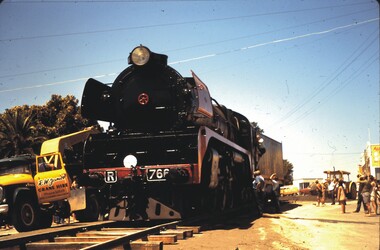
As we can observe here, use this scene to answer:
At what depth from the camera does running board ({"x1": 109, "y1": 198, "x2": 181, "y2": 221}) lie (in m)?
8.55

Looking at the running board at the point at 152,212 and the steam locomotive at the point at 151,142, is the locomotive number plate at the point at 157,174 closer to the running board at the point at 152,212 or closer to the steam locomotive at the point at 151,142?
the steam locomotive at the point at 151,142

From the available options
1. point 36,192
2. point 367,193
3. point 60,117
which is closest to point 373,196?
point 367,193

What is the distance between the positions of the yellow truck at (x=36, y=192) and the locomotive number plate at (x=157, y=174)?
2.72 m

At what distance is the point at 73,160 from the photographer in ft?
39.3

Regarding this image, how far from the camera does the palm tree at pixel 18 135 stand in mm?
32781

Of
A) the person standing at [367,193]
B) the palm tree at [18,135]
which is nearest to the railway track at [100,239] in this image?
the person standing at [367,193]

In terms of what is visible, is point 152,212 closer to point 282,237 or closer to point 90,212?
point 282,237

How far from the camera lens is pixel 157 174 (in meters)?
8.65

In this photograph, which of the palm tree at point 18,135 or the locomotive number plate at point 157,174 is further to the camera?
the palm tree at point 18,135

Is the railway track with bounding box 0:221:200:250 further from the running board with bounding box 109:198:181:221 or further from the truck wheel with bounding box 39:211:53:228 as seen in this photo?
the truck wheel with bounding box 39:211:53:228

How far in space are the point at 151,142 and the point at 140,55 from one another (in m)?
1.91

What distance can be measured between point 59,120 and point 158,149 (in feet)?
83.3

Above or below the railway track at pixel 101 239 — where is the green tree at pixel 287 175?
above

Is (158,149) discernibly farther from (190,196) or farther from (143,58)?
(143,58)
